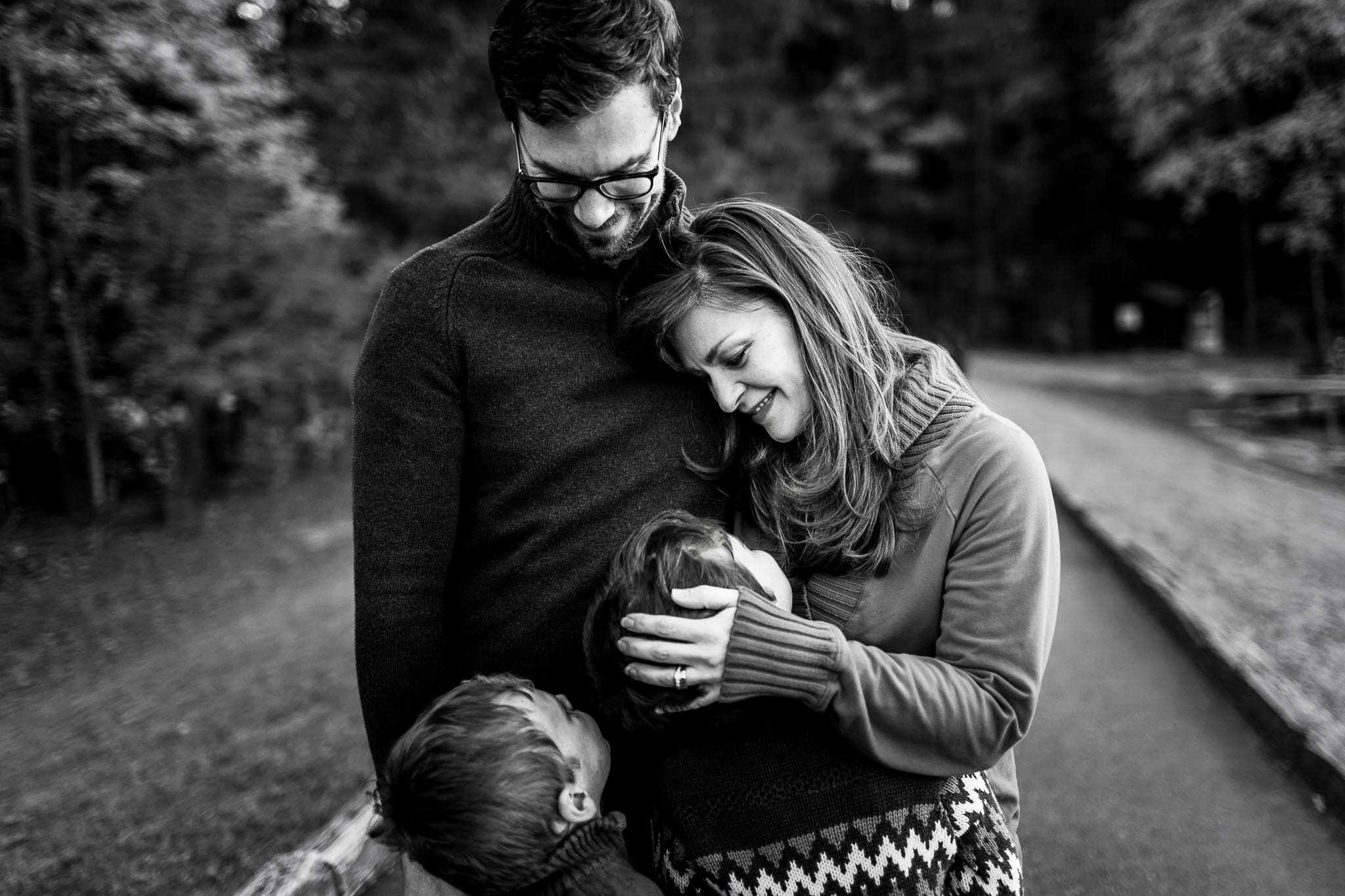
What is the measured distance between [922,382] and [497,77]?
1.06 m

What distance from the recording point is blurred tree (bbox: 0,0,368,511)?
18.2 feet

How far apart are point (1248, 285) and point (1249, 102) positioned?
7.69m

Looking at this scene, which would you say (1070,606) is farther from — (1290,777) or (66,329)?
(66,329)

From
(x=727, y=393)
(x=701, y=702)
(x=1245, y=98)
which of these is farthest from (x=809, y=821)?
(x=1245, y=98)

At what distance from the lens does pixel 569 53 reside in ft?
5.12

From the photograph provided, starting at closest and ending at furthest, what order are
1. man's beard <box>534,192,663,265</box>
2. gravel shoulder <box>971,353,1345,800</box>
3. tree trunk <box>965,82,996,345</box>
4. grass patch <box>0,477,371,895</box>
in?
1. man's beard <box>534,192,663,265</box>
2. grass patch <box>0,477,371,895</box>
3. gravel shoulder <box>971,353,1345,800</box>
4. tree trunk <box>965,82,996,345</box>

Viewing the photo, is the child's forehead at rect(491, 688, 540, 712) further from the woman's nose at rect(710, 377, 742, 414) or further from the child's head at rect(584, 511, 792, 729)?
the woman's nose at rect(710, 377, 742, 414)

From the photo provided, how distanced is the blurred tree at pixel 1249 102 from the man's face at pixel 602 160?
1363cm

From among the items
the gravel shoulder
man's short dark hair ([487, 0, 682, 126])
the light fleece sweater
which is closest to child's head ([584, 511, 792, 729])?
the light fleece sweater

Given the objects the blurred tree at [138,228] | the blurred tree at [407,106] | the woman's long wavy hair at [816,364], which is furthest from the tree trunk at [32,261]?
the woman's long wavy hair at [816,364]

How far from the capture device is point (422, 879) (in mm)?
1660

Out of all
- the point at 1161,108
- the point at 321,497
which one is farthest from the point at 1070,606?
the point at 1161,108

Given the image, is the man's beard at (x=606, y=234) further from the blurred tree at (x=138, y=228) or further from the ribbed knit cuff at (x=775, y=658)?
the blurred tree at (x=138, y=228)

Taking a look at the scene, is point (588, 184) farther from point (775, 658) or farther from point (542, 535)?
point (775, 658)
